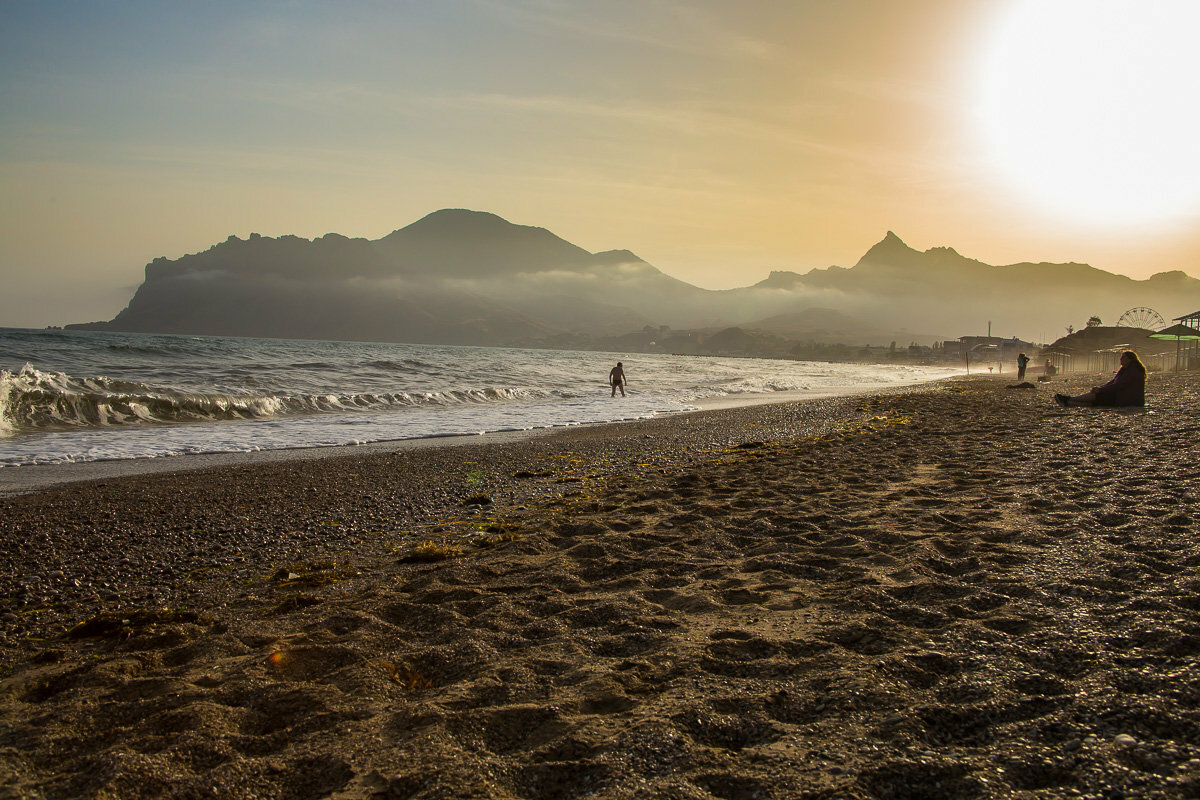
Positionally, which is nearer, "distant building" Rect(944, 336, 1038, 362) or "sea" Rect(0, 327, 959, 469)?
"sea" Rect(0, 327, 959, 469)

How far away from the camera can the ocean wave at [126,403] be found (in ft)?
49.9

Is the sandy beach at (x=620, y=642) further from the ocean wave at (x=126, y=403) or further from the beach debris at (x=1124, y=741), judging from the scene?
the ocean wave at (x=126, y=403)

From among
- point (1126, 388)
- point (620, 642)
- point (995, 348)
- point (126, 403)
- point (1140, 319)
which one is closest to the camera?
point (620, 642)

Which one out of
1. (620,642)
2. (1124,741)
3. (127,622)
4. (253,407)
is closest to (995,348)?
(253,407)

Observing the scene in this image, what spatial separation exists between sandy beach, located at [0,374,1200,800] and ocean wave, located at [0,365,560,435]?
1009 centimetres

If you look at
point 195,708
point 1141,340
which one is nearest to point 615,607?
point 195,708

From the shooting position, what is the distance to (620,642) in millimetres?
3477

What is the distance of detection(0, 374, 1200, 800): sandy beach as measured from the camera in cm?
230

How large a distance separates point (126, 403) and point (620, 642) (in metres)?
18.3

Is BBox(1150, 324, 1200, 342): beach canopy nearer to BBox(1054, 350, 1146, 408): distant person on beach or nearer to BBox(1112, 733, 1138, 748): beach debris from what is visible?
BBox(1054, 350, 1146, 408): distant person on beach

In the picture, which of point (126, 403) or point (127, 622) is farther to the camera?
point (126, 403)

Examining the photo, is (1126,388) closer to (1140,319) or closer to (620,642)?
(620,642)

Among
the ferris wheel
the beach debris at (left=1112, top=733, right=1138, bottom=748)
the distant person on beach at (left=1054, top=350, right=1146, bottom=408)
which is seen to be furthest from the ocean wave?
the ferris wheel

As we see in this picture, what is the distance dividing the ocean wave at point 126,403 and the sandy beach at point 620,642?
1009cm
